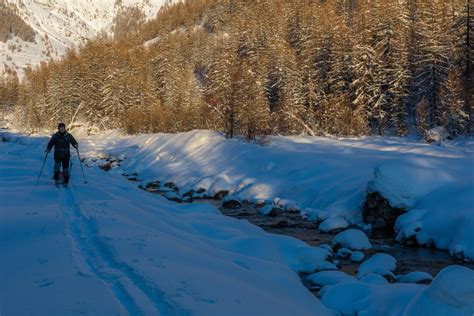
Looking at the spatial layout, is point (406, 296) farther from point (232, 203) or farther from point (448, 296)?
point (232, 203)

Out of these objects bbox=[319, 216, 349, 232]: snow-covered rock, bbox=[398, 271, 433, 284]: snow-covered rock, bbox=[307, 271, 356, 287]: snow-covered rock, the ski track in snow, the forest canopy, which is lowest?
bbox=[319, 216, 349, 232]: snow-covered rock

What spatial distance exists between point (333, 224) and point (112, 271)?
347 inches

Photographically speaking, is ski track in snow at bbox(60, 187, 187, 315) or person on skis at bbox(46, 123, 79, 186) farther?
person on skis at bbox(46, 123, 79, 186)

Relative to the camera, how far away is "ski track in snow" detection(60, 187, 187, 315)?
4594mm

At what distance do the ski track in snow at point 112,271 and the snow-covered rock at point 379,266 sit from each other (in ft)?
16.3

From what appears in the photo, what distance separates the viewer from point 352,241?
10773 millimetres

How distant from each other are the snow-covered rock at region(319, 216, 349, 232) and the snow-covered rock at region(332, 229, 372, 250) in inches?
66.7

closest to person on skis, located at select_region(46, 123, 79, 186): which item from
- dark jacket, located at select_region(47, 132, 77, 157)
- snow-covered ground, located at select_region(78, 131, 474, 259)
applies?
dark jacket, located at select_region(47, 132, 77, 157)

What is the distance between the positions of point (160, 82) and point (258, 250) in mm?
56366

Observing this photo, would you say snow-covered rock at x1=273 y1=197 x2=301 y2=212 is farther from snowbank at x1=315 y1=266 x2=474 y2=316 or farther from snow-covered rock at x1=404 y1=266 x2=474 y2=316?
snow-covered rock at x1=404 y1=266 x2=474 y2=316

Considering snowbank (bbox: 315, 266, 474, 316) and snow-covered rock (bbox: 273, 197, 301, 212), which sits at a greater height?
snowbank (bbox: 315, 266, 474, 316)

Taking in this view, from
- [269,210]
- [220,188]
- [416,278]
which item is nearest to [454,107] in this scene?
[220,188]

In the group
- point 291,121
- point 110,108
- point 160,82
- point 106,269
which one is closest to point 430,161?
point 106,269

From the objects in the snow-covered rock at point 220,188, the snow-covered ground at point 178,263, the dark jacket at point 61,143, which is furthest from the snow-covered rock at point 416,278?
the snow-covered rock at point 220,188
